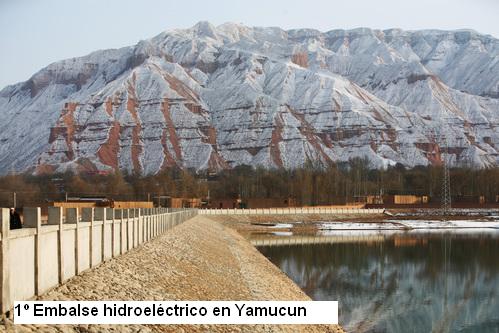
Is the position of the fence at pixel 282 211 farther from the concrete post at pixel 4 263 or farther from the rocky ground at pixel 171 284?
the concrete post at pixel 4 263

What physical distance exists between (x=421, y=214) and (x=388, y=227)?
25.4 m

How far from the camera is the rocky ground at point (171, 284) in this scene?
45.7 ft

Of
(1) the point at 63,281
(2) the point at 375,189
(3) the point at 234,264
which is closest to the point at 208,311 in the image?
(1) the point at 63,281

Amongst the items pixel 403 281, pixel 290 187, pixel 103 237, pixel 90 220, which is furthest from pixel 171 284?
pixel 290 187

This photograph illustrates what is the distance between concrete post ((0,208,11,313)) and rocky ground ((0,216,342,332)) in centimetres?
51

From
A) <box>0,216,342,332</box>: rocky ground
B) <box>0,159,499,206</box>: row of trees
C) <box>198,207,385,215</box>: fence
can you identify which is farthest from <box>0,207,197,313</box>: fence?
<box>0,159,499,206</box>: row of trees

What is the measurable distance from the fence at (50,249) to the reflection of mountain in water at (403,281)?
11.7m

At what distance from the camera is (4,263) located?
429 inches

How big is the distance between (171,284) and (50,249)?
20.7 feet

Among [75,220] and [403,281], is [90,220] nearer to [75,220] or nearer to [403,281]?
[75,220]

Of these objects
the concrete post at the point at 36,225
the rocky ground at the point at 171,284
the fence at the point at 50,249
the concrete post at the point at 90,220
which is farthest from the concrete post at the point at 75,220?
the concrete post at the point at 36,225

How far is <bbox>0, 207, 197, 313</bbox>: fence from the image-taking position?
1116cm

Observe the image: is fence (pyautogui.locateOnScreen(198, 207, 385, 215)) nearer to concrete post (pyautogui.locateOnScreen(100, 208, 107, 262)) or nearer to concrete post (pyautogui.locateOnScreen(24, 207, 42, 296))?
concrete post (pyautogui.locateOnScreen(100, 208, 107, 262))

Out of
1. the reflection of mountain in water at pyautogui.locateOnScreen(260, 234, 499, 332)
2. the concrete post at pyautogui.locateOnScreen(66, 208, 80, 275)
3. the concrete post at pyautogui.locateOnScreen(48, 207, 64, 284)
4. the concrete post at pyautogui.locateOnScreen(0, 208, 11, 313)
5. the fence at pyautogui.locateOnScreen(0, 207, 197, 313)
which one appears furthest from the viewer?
the reflection of mountain in water at pyautogui.locateOnScreen(260, 234, 499, 332)
